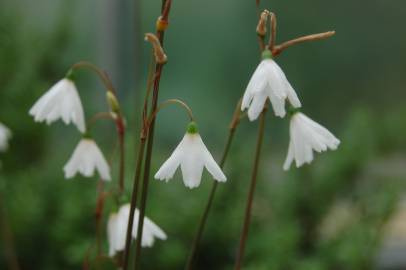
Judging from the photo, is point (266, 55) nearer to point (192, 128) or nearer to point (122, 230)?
point (192, 128)

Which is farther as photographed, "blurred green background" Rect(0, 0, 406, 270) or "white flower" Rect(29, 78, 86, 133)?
"blurred green background" Rect(0, 0, 406, 270)

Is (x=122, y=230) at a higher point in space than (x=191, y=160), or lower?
lower

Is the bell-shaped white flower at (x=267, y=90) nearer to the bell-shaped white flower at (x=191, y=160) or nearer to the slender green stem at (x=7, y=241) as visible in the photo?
the bell-shaped white flower at (x=191, y=160)

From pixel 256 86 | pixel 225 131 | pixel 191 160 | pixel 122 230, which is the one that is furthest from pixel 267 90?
pixel 225 131

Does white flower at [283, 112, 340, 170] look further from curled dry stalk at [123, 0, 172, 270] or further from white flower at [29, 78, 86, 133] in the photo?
white flower at [29, 78, 86, 133]

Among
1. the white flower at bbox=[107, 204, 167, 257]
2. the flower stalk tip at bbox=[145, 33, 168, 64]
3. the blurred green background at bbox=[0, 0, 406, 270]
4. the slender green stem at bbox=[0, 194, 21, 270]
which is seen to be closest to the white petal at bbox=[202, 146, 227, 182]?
the flower stalk tip at bbox=[145, 33, 168, 64]

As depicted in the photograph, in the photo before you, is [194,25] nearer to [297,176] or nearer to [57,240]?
[297,176]
